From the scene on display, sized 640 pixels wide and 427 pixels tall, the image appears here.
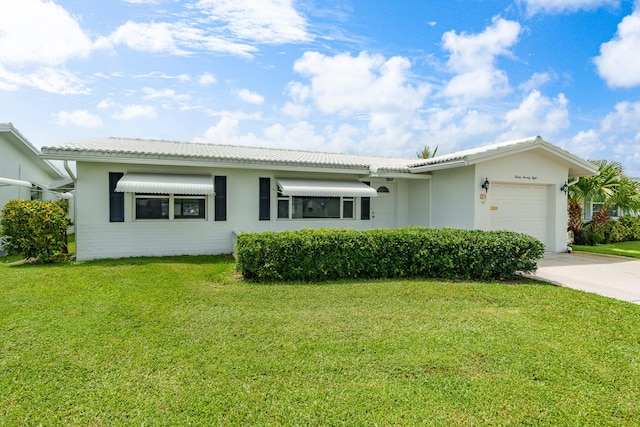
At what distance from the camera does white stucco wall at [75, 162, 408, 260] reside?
1398 centimetres

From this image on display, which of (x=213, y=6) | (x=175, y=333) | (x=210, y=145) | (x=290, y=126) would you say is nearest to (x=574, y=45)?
(x=290, y=126)

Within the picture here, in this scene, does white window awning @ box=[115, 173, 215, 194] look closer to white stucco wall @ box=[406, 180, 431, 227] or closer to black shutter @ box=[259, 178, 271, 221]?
black shutter @ box=[259, 178, 271, 221]

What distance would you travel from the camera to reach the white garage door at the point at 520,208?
1616 centimetres

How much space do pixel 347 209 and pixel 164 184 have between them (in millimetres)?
9306

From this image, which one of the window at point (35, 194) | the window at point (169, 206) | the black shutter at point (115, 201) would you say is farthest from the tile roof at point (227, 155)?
the window at point (35, 194)

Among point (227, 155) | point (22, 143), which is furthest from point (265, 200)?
point (22, 143)

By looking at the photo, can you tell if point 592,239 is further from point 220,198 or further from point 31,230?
point 31,230

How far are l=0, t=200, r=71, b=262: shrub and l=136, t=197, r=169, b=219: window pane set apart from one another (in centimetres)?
300

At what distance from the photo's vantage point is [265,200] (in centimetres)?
1666

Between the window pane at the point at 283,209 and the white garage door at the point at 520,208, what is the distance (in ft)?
32.9

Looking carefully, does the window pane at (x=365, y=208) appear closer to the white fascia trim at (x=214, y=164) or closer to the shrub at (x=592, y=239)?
the white fascia trim at (x=214, y=164)

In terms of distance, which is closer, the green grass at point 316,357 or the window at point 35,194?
the green grass at point 316,357

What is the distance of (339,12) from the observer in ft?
47.1

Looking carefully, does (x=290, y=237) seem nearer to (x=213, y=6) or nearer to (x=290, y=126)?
(x=213, y=6)
